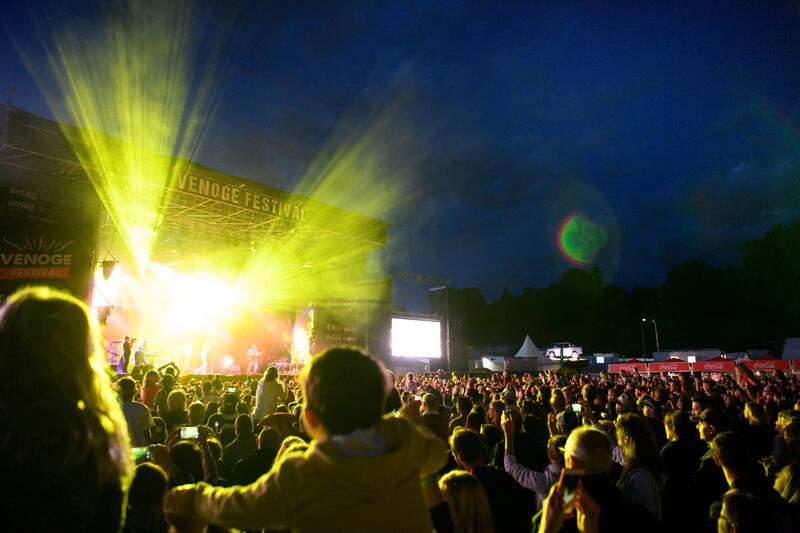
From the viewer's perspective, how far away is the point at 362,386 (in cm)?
173

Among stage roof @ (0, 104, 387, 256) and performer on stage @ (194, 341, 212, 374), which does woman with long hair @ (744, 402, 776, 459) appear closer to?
stage roof @ (0, 104, 387, 256)

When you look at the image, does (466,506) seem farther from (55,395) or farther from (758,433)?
(758,433)

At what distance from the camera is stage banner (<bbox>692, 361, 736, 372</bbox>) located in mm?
22703

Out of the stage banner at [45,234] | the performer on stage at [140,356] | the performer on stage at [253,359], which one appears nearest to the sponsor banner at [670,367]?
the performer on stage at [253,359]

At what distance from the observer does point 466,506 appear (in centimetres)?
275

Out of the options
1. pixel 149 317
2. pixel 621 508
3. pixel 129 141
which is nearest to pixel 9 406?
pixel 621 508

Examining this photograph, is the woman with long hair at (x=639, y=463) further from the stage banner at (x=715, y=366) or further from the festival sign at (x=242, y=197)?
the stage banner at (x=715, y=366)

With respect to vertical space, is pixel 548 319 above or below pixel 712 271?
below

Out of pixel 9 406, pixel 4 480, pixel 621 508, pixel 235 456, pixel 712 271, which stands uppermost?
pixel 712 271

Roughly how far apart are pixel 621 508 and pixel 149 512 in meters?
2.16

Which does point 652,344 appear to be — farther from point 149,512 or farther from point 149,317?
point 149,512

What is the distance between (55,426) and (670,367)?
28.3m

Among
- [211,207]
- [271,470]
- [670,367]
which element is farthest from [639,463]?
[670,367]

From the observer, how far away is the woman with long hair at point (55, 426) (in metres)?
1.38
